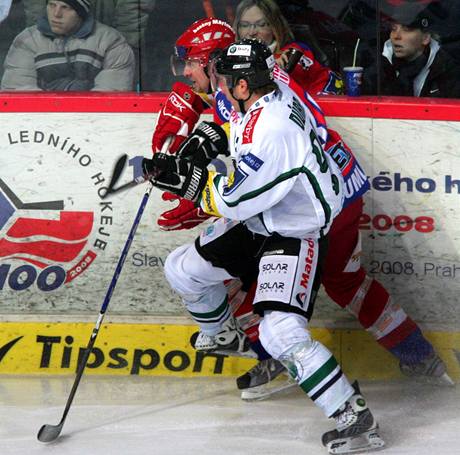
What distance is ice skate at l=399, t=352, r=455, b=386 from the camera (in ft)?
15.1

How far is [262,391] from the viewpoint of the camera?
15.0 ft

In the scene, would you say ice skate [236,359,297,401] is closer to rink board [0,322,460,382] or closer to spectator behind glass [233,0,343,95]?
rink board [0,322,460,382]

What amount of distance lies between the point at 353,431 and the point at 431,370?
72cm

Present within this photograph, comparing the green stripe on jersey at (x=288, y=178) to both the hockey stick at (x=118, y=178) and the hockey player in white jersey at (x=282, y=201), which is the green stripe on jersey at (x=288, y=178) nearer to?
the hockey player in white jersey at (x=282, y=201)

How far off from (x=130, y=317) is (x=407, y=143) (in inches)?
48.7

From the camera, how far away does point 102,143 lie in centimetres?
465

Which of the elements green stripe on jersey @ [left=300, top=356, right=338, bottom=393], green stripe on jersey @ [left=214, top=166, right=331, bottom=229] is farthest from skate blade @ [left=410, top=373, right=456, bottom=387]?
green stripe on jersey @ [left=214, top=166, right=331, bottom=229]

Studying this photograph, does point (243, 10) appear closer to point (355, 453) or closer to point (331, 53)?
point (331, 53)

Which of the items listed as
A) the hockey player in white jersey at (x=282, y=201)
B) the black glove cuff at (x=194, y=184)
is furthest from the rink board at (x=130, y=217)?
the black glove cuff at (x=194, y=184)

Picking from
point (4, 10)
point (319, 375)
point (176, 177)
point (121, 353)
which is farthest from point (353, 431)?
point (4, 10)

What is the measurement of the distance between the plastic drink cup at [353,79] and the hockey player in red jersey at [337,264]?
0.36m

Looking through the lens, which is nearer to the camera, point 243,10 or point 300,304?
point 300,304

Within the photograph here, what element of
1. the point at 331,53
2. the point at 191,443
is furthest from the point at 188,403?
the point at 331,53

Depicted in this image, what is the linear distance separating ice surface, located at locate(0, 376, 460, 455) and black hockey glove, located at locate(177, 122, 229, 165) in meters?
0.90
